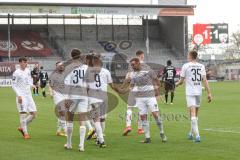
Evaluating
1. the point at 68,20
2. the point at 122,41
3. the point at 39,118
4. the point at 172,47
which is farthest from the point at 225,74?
the point at 39,118

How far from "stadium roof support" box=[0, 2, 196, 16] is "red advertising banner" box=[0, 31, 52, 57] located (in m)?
8.49

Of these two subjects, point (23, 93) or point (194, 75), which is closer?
point (194, 75)

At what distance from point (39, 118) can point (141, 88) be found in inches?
345

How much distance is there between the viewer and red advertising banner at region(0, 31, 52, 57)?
6988 centimetres

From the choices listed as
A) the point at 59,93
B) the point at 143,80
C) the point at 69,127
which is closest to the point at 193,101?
the point at 143,80

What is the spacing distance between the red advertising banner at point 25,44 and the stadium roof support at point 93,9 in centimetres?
849

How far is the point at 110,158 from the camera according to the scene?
41.1 ft

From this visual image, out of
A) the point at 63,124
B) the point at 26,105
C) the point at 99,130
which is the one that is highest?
the point at 26,105

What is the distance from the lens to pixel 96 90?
14.6m

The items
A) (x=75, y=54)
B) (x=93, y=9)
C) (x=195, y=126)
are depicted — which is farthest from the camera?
(x=93, y=9)

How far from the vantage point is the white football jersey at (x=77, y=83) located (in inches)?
540

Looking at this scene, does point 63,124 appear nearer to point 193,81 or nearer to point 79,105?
point 79,105

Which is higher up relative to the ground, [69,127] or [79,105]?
[79,105]

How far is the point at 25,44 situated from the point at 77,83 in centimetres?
5921
